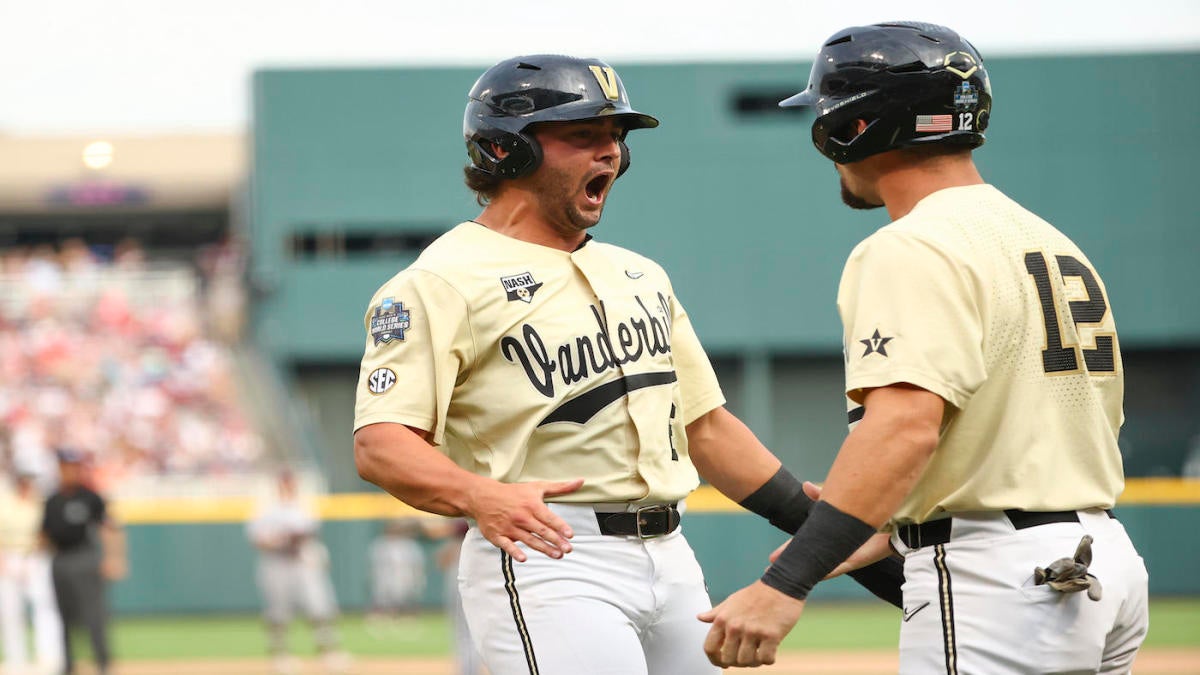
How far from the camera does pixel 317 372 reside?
88.8 ft

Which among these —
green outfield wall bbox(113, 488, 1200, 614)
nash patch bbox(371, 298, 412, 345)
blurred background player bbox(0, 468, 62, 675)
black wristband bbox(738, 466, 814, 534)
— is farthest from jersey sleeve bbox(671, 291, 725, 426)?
green outfield wall bbox(113, 488, 1200, 614)

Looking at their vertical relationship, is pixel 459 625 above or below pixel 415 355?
below

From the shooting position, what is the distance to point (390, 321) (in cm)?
378

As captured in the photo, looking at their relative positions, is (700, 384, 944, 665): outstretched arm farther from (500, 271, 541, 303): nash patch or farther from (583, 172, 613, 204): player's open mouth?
(583, 172, 613, 204): player's open mouth

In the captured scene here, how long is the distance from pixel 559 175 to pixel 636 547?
0.98m

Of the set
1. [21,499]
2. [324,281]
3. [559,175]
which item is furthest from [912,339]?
[324,281]

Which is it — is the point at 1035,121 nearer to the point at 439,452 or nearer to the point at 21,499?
the point at 21,499

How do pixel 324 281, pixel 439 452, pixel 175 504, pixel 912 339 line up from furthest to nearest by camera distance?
pixel 324 281 < pixel 175 504 < pixel 439 452 < pixel 912 339

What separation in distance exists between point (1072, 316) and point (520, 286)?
1.38 meters

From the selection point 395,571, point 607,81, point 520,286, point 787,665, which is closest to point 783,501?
point 520,286

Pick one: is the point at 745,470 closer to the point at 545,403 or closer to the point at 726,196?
the point at 545,403

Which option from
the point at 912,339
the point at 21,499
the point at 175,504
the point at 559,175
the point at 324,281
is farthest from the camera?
the point at 324,281

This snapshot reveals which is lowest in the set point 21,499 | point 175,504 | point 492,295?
point 175,504

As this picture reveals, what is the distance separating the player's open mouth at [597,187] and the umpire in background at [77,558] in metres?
7.99
